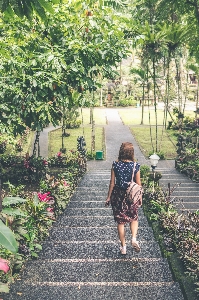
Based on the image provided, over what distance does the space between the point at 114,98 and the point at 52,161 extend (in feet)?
66.2

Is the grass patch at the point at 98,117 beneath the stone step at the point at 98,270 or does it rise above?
above

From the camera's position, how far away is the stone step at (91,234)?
4.66 m

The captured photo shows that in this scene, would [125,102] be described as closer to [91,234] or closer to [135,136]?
[135,136]

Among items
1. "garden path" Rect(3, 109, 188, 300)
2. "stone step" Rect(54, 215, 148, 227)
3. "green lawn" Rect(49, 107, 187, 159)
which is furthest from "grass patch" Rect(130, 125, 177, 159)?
"garden path" Rect(3, 109, 188, 300)

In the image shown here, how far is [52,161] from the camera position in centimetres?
1198

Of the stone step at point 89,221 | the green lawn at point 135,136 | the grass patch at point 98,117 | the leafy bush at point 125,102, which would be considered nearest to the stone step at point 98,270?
the stone step at point 89,221

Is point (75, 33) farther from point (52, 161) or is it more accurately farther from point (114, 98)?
point (114, 98)

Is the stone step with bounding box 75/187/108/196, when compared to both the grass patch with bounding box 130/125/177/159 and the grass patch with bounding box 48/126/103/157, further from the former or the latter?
the grass patch with bounding box 48/126/103/157

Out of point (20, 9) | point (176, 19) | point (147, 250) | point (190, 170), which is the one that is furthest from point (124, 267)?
point (176, 19)

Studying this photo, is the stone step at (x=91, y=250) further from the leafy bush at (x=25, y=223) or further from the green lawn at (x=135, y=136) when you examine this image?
the green lawn at (x=135, y=136)

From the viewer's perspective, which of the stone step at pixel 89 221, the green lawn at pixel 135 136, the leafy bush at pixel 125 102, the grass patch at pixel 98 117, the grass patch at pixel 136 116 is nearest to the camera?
the stone step at pixel 89 221

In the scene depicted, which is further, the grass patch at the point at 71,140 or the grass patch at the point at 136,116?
the grass patch at the point at 136,116

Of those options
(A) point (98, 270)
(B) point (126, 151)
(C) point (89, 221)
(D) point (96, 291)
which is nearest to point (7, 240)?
(D) point (96, 291)

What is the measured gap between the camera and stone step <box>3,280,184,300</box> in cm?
296
